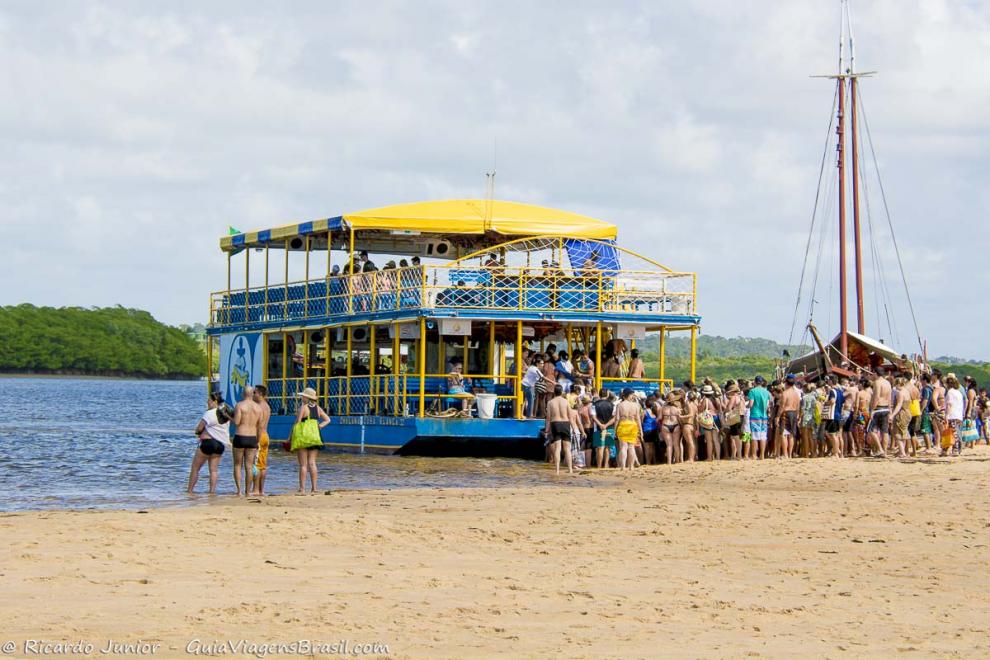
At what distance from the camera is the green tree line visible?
165 m

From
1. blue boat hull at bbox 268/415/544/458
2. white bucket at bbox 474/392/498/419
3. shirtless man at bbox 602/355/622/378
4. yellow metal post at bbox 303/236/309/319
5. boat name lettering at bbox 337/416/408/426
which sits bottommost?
blue boat hull at bbox 268/415/544/458

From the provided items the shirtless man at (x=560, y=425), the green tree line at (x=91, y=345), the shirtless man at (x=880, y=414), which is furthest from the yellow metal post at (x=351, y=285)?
the green tree line at (x=91, y=345)

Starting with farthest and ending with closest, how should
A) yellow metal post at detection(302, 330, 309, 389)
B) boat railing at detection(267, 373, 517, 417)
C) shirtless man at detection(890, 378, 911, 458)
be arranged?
1. yellow metal post at detection(302, 330, 309, 389)
2. boat railing at detection(267, 373, 517, 417)
3. shirtless man at detection(890, 378, 911, 458)

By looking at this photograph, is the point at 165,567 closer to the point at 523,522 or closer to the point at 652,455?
the point at 523,522

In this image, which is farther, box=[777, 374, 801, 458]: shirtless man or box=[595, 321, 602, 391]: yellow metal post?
box=[595, 321, 602, 391]: yellow metal post

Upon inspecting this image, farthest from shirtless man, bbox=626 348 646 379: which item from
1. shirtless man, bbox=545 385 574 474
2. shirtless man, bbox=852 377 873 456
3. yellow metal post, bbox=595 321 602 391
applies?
shirtless man, bbox=545 385 574 474

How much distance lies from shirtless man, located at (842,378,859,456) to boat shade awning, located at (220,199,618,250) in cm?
649

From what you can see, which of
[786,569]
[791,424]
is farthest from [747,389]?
[786,569]

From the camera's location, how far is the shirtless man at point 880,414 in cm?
2523

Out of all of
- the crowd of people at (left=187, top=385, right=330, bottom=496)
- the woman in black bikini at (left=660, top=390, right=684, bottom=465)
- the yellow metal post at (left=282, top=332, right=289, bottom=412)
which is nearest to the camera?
the crowd of people at (left=187, top=385, right=330, bottom=496)

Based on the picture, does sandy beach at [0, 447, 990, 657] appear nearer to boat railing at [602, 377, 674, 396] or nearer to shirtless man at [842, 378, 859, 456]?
shirtless man at [842, 378, 859, 456]

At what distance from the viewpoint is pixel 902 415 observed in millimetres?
25047

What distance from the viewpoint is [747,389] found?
87.2 ft

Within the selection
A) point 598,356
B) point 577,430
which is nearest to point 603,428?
point 577,430
